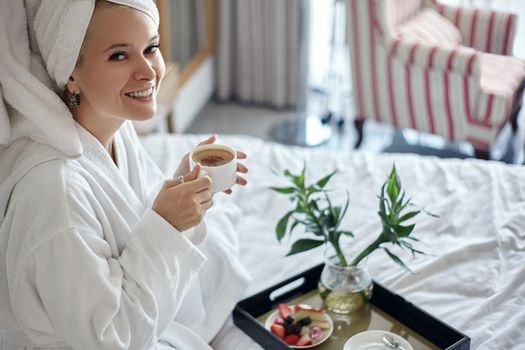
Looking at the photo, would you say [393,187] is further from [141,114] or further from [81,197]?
[81,197]

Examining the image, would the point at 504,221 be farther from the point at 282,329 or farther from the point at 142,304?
the point at 142,304

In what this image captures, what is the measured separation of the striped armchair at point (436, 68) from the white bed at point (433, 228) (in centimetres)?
107

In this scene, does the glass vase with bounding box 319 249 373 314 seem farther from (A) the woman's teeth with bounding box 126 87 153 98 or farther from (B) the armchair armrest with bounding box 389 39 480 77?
(B) the armchair armrest with bounding box 389 39 480 77

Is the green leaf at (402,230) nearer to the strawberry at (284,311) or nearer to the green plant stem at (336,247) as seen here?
the green plant stem at (336,247)

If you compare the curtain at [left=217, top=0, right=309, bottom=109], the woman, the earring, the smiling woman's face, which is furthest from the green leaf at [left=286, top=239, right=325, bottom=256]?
the curtain at [left=217, top=0, right=309, bottom=109]

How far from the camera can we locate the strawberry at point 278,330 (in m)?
1.55

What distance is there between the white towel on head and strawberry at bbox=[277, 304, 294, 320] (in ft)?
1.95

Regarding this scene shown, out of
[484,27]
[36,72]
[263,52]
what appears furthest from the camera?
[263,52]

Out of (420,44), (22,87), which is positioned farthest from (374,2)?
(22,87)

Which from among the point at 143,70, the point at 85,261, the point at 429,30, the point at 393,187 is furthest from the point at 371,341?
the point at 429,30

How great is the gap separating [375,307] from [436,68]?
1.84 m

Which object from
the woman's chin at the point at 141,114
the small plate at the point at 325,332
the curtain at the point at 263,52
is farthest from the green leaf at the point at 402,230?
the curtain at the point at 263,52

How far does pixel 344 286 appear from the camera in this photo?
5.29 ft

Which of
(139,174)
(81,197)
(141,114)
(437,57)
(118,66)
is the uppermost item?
(118,66)
